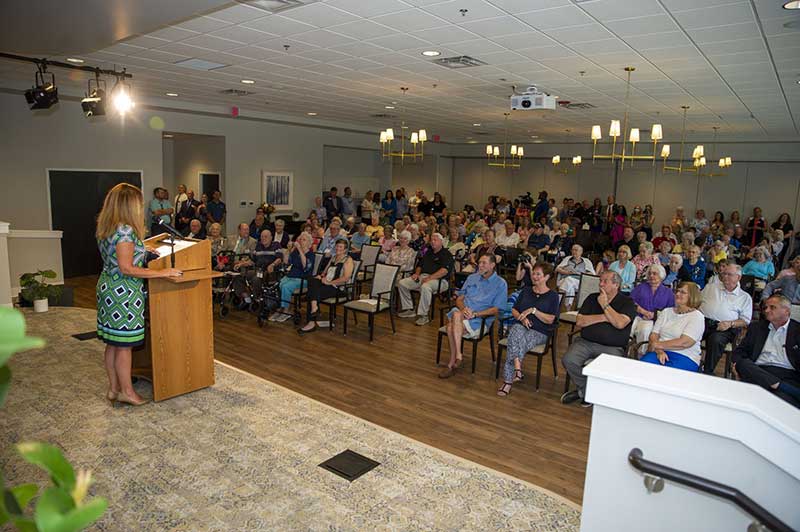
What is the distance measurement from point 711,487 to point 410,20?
4.47 m

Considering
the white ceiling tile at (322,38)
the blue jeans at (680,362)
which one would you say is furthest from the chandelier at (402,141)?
the blue jeans at (680,362)

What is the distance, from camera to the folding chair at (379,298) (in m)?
6.87

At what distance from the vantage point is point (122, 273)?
4.00m

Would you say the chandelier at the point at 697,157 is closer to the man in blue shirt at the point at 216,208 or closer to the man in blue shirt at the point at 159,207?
the man in blue shirt at the point at 216,208

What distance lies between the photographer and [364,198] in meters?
17.9

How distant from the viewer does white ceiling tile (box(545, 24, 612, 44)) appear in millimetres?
5082

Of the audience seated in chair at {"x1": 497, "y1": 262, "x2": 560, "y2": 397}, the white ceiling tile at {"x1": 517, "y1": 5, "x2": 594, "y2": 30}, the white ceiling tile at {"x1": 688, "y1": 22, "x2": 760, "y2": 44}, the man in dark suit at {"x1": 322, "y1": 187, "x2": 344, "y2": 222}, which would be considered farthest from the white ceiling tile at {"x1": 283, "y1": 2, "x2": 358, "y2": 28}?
the man in dark suit at {"x1": 322, "y1": 187, "x2": 344, "y2": 222}

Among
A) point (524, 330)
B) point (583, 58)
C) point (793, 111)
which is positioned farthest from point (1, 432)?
point (793, 111)

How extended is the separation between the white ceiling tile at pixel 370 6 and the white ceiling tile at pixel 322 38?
0.82m

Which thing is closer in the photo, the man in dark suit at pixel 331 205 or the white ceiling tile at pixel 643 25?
the white ceiling tile at pixel 643 25

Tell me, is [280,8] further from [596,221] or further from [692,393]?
[596,221]

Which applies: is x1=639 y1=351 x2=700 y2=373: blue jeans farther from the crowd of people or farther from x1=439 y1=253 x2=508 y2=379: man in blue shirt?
x1=439 y1=253 x2=508 y2=379: man in blue shirt

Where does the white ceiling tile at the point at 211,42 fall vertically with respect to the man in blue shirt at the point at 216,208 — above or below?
above

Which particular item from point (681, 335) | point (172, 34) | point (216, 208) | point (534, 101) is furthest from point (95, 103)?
point (681, 335)
